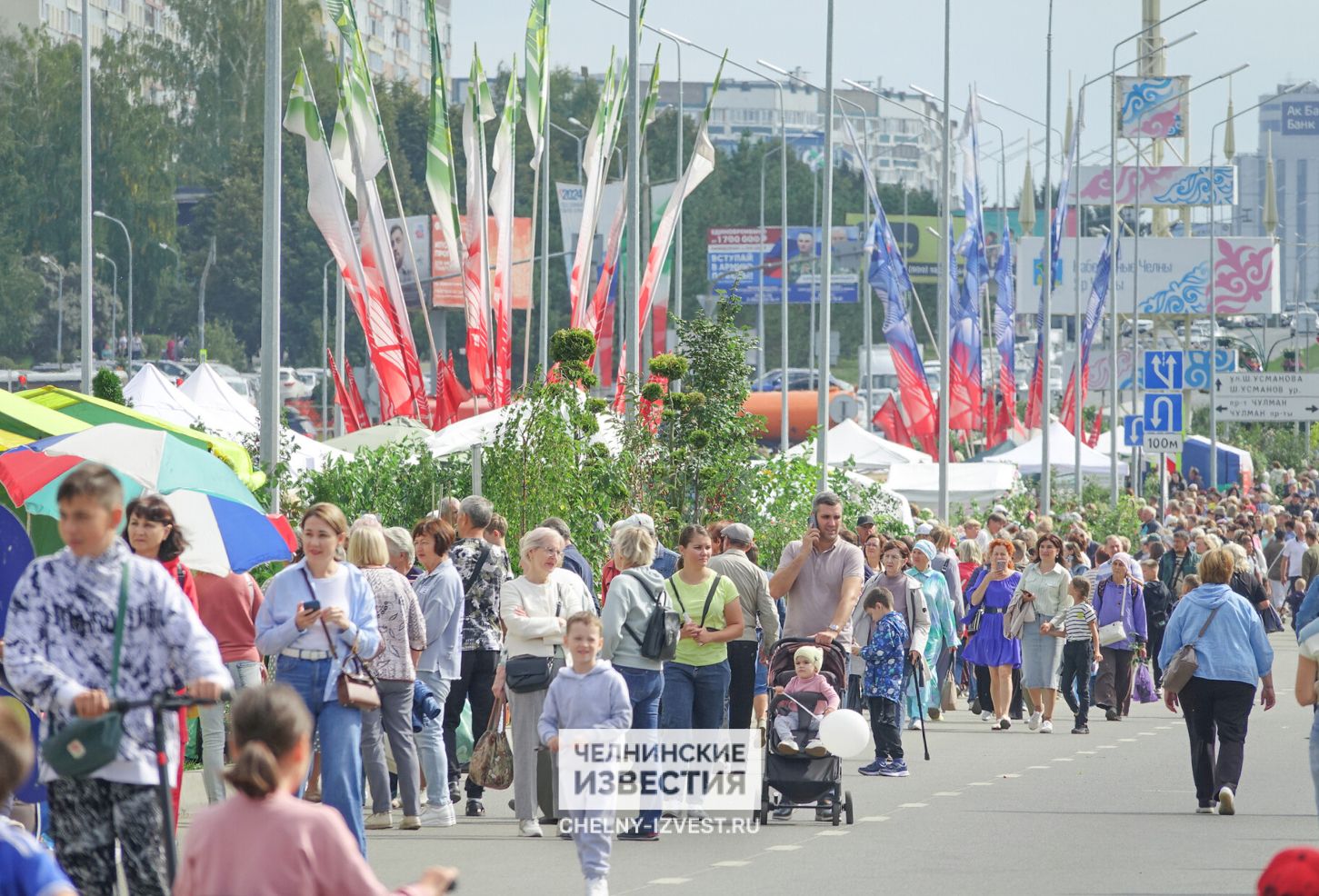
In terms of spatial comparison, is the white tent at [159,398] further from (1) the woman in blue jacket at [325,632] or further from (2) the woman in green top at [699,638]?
(1) the woman in blue jacket at [325,632]

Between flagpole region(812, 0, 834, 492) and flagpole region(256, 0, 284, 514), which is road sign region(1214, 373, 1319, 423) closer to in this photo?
flagpole region(812, 0, 834, 492)

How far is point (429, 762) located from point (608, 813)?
9.78 ft

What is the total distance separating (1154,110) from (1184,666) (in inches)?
2630

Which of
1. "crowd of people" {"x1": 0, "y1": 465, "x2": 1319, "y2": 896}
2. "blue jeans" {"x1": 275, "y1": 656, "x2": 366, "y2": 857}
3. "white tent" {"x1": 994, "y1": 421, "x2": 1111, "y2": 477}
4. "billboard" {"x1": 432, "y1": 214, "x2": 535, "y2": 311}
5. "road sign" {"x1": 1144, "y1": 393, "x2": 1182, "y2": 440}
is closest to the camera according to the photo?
"crowd of people" {"x1": 0, "y1": 465, "x2": 1319, "y2": 896}

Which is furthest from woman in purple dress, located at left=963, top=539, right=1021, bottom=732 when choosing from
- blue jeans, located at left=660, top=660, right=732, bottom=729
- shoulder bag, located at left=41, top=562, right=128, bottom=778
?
shoulder bag, located at left=41, top=562, right=128, bottom=778

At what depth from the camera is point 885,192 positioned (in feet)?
419

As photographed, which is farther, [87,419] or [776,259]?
[776,259]

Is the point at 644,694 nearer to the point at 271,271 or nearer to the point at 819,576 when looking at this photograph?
the point at 819,576

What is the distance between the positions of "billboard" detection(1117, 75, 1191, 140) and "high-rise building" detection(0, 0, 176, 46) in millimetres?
Answer: 32430

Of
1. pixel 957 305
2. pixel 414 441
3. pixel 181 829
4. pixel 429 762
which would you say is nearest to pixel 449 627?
pixel 429 762

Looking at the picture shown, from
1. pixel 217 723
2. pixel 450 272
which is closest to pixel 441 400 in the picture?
pixel 217 723

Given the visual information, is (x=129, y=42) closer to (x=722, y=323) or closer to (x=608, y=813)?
(x=722, y=323)

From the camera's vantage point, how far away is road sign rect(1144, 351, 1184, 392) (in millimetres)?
36188

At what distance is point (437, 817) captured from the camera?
39.2 feet
